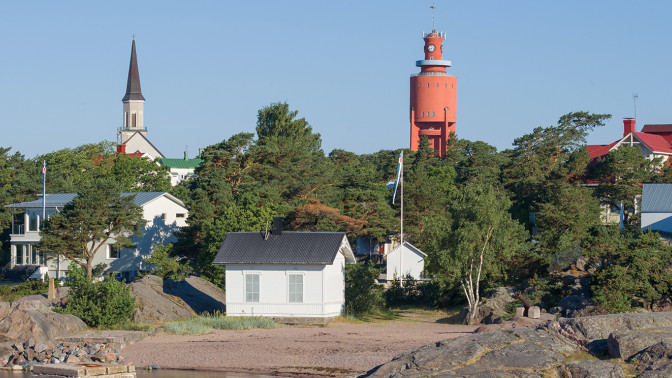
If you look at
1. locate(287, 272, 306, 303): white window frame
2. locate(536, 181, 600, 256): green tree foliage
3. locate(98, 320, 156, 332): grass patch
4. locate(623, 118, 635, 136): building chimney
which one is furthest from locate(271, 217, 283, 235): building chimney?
locate(623, 118, 635, 136): building chimney

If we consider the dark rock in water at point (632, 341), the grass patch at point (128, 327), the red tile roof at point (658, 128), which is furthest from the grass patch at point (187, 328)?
the red tile roof at point (658, 128)

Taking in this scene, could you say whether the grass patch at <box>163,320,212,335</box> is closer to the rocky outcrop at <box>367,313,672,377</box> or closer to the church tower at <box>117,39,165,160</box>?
the rocky outcrop at <box>367,313,672,377</box>

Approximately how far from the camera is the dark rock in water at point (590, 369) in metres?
16.9

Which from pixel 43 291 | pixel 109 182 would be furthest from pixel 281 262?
pixel 109 182

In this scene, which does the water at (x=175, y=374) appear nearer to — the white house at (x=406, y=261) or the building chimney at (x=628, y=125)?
the white house at (x=406, y=261)

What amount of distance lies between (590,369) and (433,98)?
4025 inches

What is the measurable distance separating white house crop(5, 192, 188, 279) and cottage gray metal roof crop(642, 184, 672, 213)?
3272 cm

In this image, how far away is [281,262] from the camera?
A: 3825 centimetres

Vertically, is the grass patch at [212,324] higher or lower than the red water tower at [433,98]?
lower

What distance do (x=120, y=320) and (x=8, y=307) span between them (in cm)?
449

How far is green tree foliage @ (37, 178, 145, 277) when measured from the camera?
178 feet

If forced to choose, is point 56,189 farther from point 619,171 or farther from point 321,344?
point 321,344

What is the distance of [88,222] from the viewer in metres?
54.8

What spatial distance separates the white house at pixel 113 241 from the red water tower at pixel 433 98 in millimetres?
56348
